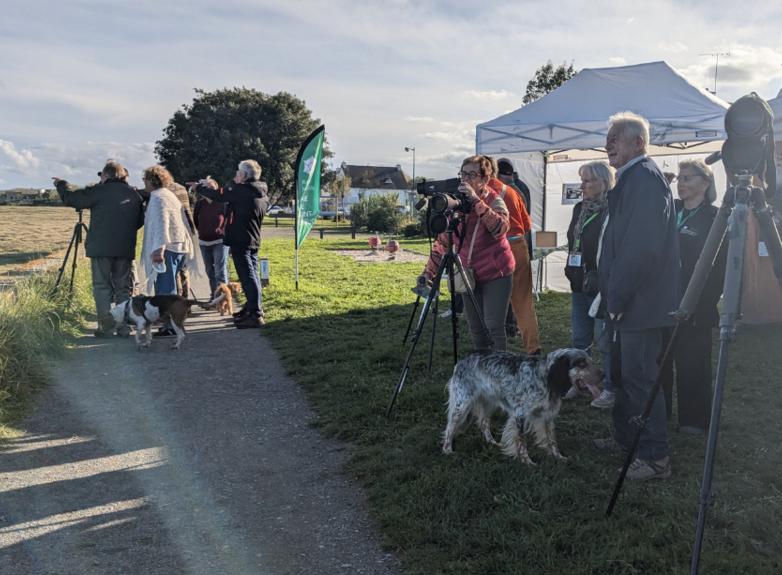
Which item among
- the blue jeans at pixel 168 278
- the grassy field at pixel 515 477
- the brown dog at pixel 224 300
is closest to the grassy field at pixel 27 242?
the brown dog at pixel 224 300

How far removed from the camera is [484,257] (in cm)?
470

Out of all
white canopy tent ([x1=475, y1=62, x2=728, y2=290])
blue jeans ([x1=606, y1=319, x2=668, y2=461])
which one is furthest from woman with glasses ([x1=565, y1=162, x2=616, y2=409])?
white canopy tent ([x1=475, y1=62, x2=728, y2=290])

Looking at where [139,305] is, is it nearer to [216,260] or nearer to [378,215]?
[216,260]

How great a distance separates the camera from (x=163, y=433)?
4539 mm

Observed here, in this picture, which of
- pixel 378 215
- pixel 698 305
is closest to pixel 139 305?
pixel 698 305

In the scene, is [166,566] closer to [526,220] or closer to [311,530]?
[311,530]

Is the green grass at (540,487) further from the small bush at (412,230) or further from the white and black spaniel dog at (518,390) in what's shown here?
the small bush at (412,230)

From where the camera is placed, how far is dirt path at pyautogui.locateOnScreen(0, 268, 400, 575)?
2896mm

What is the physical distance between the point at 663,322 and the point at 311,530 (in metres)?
2.30

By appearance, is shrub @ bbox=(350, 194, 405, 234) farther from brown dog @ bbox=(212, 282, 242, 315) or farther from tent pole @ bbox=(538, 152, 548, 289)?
brown dog @ bbox=(212, 282, 242, 315)

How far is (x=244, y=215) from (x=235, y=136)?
40.9 metres

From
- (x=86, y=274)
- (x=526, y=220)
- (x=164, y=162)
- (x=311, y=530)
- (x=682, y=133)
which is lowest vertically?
(x=311, y=530)

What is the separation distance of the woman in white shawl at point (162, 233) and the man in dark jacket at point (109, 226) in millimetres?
205

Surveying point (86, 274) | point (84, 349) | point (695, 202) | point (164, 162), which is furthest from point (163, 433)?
point (164, 162)
